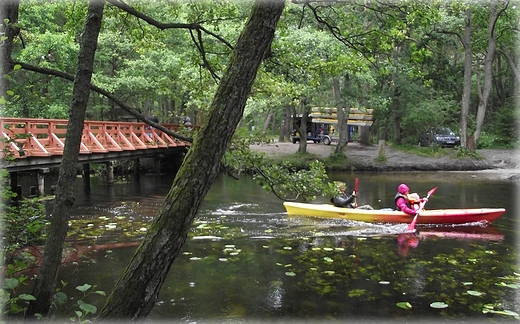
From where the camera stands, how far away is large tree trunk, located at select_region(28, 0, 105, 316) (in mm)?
3309

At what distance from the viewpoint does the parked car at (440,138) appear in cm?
2803

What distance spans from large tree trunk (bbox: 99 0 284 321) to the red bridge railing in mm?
7858

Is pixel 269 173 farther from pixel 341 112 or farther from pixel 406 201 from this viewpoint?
pixel 341 112

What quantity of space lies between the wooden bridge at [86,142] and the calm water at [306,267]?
1.84 meters

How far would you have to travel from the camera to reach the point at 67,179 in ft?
11.0

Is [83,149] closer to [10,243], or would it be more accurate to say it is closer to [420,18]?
[10,243]

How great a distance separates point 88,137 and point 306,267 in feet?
34.5

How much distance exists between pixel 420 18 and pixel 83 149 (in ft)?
39.5

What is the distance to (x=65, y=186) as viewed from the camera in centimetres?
335

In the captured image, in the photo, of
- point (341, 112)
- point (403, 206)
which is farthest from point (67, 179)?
point (341, 112)

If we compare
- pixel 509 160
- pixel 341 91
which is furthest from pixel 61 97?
pixel 509 160

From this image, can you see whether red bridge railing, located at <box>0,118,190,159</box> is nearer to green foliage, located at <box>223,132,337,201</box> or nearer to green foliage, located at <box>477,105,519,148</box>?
green foliage, located at <box>223,132,337,201</box>

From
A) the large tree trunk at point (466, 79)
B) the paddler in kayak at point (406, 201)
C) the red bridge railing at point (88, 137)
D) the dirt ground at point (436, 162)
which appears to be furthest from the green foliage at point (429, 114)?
the paddler in kayak at point (406, 201)

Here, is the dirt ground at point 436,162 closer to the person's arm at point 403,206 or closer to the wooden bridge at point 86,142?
the wooden bridge at point 86,142
